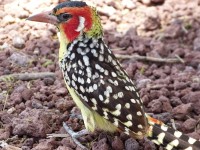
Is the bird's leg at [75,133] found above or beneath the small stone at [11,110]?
beneath

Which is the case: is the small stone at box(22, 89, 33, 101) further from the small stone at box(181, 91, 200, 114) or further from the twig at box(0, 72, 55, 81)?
the small stone at box(181, 91, 200, 114)

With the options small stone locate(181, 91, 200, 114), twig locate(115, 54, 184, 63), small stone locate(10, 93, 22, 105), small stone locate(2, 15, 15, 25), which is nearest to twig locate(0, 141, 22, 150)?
small stone locate(10, 93, 22, 105)

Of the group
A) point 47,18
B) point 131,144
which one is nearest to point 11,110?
point 47,18

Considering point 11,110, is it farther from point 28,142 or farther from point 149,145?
point 149,145

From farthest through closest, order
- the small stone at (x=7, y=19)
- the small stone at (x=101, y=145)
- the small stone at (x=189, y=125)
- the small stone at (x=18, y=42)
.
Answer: the small stone at (x=7, y=19) < the small stone at (x=18, y=42) < the small stone at (x=189, y=125) < the small stone at (x=101, y=145)

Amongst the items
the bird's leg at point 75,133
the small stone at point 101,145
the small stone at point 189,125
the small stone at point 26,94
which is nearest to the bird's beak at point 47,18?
the small stone at point 26,94

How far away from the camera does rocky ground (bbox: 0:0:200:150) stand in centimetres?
332

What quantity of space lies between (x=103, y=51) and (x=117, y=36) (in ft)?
4.13

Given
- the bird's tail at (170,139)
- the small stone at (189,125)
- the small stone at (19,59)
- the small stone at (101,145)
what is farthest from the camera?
the small stone at (19,59)

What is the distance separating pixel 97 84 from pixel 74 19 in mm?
426

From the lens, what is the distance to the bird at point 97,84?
3.08 m

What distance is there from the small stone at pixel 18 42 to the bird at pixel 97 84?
3.15 feet

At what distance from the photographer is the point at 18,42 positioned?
4238 mm

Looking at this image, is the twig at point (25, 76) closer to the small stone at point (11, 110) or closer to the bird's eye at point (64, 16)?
the small stone at point (11, 110)
